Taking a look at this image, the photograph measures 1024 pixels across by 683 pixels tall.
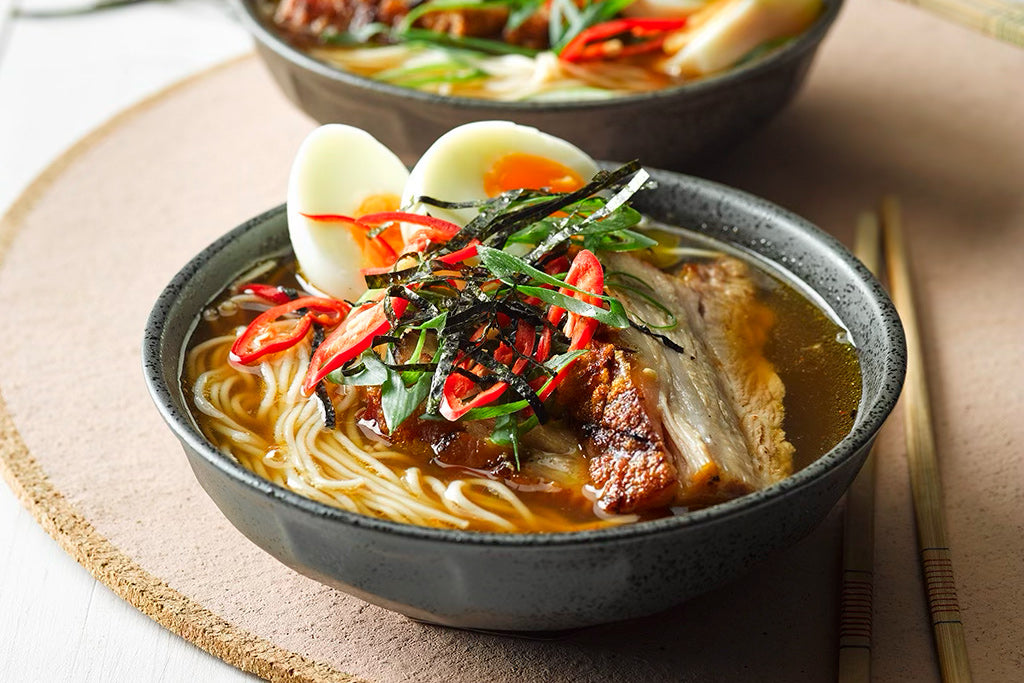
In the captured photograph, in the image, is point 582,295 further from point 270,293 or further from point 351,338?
point 270,293

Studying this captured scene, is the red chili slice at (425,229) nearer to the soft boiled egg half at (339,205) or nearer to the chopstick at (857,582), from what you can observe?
the soft boiled egg half at (339,205)

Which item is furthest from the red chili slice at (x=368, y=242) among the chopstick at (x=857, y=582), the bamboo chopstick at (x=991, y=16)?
the bamboo chopstick at (x=991, y=16)

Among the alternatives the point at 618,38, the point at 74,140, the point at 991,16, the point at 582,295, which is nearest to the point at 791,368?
the point at 582,295

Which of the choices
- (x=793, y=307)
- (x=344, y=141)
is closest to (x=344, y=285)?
(x=344, y=141)

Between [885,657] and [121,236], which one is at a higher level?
[121,236]

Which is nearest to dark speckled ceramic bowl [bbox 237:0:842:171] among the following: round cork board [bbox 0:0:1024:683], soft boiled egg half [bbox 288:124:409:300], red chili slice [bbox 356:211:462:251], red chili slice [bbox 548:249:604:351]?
round cork board [bbox 0:0:1024:683]

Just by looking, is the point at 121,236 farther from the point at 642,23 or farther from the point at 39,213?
the point at 642,23
